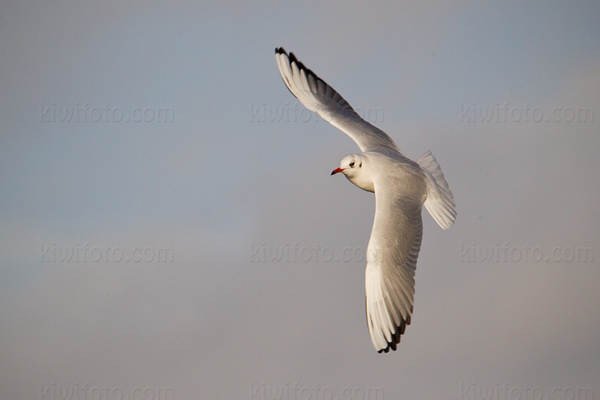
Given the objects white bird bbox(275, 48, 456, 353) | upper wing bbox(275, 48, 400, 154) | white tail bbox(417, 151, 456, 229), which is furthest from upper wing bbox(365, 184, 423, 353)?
upper wing bbox(275, 48, 400, 154)

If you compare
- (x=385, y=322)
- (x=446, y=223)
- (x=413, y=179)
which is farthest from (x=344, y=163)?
(x=385, y=322)

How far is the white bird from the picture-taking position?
731cm

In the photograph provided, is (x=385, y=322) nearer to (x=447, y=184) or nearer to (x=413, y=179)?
(x=413, y=179)

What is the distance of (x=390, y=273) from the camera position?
742 cm

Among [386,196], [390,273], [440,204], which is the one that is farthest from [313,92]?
[390,273]

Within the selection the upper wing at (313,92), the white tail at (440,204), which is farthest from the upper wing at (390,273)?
the upper wing at (313,92)

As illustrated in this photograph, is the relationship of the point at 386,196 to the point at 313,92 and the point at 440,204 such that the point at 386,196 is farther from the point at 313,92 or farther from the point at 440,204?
the point at 313,92

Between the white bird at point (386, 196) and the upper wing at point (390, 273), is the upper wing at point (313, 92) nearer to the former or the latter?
the white bird at point (386, 196)

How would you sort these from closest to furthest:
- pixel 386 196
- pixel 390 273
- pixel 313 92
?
pixel 390 273
pixel 386 196
pixel 313 92

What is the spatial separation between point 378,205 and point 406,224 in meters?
0.39

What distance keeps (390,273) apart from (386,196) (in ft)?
3.49

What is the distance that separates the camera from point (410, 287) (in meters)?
7.39

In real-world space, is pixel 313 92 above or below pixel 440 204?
above

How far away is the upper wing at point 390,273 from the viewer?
7254 millimetres
